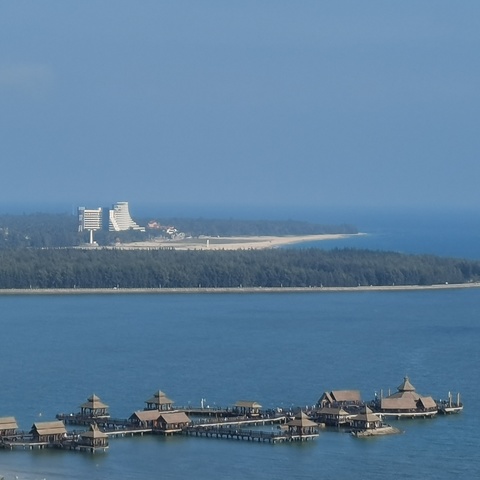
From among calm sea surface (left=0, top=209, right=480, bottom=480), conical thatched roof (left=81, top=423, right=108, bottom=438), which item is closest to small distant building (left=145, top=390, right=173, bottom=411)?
calm sea surface (left=0, top=209, right=480, bottom=480)

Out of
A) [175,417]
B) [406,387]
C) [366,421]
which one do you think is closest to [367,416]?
[366,421]

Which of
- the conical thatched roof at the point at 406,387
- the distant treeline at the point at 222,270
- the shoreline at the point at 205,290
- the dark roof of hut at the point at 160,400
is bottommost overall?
the dark roof of hut at the point at 160,400

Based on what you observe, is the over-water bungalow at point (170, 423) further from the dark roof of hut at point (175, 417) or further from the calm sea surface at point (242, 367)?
the calm sea surface at point (242, 367)

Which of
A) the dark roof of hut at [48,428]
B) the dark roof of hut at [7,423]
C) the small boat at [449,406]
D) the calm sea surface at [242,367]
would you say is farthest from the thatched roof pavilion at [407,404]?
the dark roof of hut at [7,423]

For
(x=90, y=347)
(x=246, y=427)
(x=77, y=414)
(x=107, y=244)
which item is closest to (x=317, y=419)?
(x=246, y=427)

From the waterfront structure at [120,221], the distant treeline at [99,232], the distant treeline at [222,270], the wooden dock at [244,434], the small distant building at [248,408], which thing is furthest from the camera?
the waterfront structure at [120,221]

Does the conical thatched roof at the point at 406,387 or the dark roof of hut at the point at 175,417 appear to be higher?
the conical thatched roof at the point at 406,387
